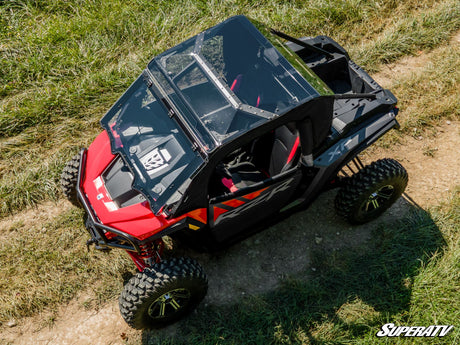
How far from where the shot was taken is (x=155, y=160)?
3.55 metres

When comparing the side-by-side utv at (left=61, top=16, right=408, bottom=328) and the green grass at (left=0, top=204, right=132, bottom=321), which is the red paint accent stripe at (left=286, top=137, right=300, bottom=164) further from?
the green grass at (left=0, top=204, right=132, bottom=321)

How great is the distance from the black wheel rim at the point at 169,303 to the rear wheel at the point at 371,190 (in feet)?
5.91

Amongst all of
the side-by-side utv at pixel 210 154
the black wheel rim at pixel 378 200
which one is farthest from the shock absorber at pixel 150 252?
the black wheel rim at pixel 378 200

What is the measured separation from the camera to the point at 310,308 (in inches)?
165

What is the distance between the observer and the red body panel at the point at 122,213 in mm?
3510

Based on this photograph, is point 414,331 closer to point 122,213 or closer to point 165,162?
point 165,162

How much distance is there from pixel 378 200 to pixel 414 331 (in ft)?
4.29

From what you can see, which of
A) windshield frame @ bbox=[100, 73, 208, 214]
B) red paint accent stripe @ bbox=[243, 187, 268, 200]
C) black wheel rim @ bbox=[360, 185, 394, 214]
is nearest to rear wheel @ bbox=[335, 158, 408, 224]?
black wheel rim @ bbox=[360, 185, 394, 214]

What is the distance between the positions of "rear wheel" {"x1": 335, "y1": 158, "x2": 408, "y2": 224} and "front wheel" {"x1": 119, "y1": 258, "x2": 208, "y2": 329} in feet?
5.35

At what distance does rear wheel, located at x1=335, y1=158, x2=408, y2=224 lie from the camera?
13.8ft

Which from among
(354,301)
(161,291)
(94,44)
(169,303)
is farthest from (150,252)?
(94,44)

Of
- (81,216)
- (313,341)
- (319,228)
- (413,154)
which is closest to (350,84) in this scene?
(413,154)

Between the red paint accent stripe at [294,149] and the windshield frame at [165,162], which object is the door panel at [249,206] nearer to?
the red paint accent stripe at [294,149]

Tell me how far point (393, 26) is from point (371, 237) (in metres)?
3.72
